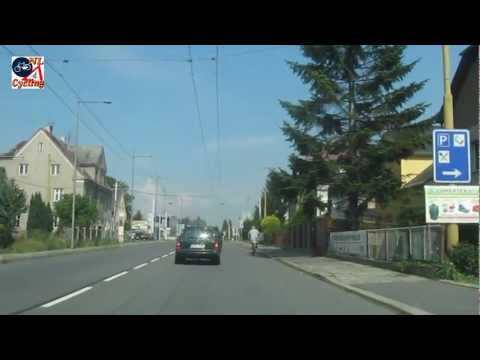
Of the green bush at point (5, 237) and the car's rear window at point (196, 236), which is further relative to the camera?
the green bush at point (5, 237)

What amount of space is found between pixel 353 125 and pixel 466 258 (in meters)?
16.5

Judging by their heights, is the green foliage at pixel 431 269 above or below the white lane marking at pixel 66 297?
above

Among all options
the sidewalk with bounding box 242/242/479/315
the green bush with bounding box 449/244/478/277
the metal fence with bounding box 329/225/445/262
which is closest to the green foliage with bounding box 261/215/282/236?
the metal fence with bounding box 329/225/445/262

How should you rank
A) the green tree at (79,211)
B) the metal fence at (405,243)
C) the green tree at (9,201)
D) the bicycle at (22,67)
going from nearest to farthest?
the metal fence at (405,243), the bicycle at (22,67), the green tree at (9,201), the green tree at (79,211)

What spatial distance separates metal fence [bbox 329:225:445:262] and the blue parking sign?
4.91m

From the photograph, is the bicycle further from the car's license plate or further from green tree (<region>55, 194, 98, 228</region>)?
green tree (<region>55, 194, 98, 228</region>)

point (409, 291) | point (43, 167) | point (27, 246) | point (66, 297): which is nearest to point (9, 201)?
point (27, 246)

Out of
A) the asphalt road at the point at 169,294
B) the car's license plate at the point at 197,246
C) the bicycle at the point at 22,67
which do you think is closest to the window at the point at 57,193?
the car's license plate at the point at 197,246

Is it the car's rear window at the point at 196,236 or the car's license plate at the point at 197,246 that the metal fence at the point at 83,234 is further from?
the car's license plate at the point at 197,246

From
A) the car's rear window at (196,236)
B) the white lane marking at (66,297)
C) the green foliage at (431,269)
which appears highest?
the car's rear window at (196,236)

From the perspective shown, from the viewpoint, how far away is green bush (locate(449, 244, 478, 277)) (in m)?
16.1

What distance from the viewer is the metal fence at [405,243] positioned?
17.9m

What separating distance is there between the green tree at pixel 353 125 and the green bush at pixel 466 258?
1376 cm
